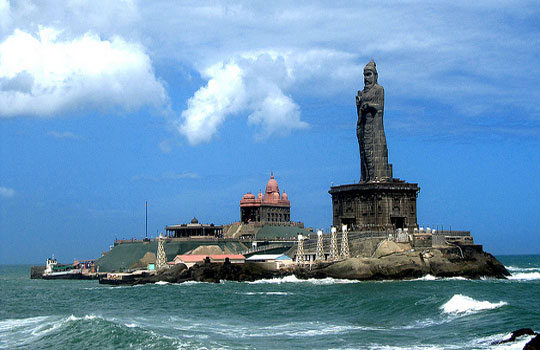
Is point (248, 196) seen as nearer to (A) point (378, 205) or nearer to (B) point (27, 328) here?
(A) point (378, 205)

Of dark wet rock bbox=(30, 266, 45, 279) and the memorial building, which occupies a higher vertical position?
the memorial building

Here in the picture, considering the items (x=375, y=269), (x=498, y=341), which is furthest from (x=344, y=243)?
(x=498, y=341)

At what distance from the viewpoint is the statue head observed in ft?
338

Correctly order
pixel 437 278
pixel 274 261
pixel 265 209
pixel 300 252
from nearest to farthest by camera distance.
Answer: pixel 437 278
pixel 274 261
pixel 300 252
pixel 265 209

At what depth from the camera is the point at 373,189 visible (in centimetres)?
9844

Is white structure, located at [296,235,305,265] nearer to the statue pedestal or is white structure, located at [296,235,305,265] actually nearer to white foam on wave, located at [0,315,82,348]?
the statue pedestal

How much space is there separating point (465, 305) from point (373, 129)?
53824mm

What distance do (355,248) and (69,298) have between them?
110 feet

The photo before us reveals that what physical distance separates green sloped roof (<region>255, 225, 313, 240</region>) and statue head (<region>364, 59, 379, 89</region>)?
32.3 metres

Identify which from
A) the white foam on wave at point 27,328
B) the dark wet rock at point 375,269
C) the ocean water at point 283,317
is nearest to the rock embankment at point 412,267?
the dark wet rock at point 375,269

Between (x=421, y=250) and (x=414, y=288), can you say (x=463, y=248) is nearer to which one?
(x=421, y=250)

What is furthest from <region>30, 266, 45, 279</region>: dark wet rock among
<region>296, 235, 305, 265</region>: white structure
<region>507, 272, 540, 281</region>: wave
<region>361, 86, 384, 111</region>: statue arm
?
<region>507, 272, 540, 281</region>: wave

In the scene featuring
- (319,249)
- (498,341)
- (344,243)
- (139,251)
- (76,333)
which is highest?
(139,251)

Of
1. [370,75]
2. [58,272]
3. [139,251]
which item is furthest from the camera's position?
[58,272]
